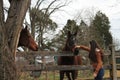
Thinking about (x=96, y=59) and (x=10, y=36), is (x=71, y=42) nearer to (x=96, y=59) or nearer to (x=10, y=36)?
(x=96, y=59)

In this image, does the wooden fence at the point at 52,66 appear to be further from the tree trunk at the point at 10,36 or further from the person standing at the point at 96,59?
the tree trunk at the point at 10,36

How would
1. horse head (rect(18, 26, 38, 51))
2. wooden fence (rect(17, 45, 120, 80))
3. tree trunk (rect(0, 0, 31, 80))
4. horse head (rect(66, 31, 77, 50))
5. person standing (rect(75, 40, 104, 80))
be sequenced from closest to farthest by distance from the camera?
tree trunk (rect(0, 0, 31, 80)) → person standing (rect(75, 40, 104, 80)) → wooden fence (rect(17, 45, 120, 80)) → horse head (rect(18, 26, 38, 51)) → horse head (rect(66, 31, 77, 50))

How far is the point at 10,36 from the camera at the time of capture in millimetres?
6906

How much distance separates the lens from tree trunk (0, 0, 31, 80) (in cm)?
661

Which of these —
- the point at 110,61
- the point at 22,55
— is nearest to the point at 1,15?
the point at 22,55

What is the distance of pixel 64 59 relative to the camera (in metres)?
12.1

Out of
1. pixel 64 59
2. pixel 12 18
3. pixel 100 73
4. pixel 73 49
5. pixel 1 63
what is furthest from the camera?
pixel 64 59

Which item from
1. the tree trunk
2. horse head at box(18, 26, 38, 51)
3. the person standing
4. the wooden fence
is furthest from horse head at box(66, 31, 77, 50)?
the tree trunk

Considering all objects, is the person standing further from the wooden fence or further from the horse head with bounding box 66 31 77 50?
the horse head with bounding box 66 31 77 50

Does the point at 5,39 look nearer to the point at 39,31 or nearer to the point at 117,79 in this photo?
the point at 117,79

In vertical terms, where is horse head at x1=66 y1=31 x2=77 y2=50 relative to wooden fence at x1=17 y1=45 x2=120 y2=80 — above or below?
above

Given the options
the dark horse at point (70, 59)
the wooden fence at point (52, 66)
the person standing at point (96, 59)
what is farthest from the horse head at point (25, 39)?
the person standing at point (96, 59)

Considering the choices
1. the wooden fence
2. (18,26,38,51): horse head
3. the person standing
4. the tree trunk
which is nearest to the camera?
the tree trunk

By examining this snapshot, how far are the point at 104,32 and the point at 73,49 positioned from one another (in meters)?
57.0
